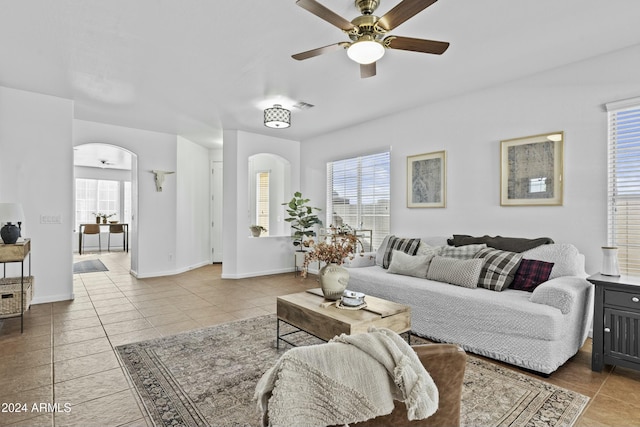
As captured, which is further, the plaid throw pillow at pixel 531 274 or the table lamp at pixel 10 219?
the table lamp at pixel 10 219

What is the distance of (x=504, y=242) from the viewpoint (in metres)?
3.51

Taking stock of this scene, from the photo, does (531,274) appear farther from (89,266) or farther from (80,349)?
(89,266)

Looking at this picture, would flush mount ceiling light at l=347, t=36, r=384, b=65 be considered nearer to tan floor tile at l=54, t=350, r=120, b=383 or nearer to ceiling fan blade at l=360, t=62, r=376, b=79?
ceiling fan blade at l=360, t=62, r=376, b=79

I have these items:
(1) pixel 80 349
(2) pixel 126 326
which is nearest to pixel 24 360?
(1) pixel 80 349

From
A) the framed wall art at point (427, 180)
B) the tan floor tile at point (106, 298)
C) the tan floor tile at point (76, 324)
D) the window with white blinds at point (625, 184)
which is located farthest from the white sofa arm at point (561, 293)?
the tan floor tile at point (106, 298)

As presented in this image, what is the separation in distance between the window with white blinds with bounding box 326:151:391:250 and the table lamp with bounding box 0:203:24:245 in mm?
4275

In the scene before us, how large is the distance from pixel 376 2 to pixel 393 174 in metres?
2.98

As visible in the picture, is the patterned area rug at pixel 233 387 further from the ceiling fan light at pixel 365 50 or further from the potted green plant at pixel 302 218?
the potted green plant at pixel 302 218

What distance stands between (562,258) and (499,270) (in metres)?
0.54

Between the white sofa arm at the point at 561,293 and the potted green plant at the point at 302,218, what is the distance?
4.03 m

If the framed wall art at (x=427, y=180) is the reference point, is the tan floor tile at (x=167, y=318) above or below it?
below

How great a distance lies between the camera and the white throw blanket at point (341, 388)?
93 cm

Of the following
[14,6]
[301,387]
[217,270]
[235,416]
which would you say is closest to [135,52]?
[14,6]

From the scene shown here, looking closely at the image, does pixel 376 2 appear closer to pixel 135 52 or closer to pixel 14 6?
pixel 135 52
